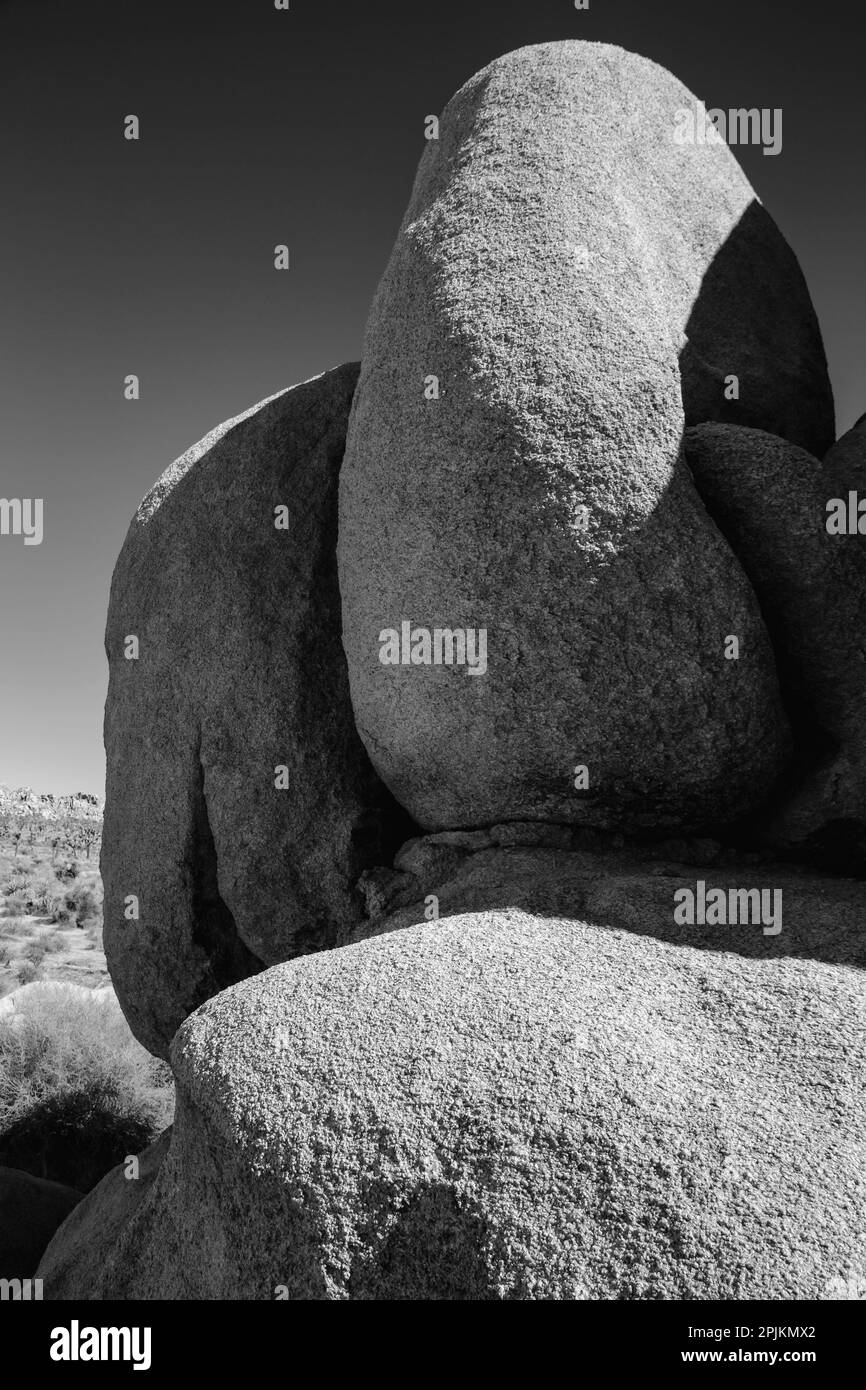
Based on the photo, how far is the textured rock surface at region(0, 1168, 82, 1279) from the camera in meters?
→ 6.19

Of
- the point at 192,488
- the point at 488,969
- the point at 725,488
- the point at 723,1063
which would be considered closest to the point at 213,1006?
the point at 488,969

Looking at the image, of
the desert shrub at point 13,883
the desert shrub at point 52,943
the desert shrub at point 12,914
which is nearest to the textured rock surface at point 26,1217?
the desert shrub at point 52,943

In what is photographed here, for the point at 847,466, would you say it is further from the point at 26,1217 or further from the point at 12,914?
the point at 12,914

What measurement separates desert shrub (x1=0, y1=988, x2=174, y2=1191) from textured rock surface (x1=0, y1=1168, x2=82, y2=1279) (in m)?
2.29

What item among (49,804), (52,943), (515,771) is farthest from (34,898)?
(49,804)

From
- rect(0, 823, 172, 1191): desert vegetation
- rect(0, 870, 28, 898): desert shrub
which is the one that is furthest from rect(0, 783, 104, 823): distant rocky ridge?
rect(0, 823, 172, 1191): desert vegetation

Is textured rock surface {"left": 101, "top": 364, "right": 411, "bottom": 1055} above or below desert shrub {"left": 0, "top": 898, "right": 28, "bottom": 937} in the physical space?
above

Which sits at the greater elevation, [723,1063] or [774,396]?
[774,396]

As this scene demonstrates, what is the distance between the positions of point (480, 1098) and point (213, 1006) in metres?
1.16

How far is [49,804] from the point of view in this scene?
238ft

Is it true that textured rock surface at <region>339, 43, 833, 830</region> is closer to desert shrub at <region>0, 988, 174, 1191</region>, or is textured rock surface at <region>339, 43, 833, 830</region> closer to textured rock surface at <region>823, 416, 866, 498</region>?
textured rock surface at <region>823, 416, 866, 498</region>

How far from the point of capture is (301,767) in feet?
18.8

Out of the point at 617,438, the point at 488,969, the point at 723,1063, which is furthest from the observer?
the point at 617,438
